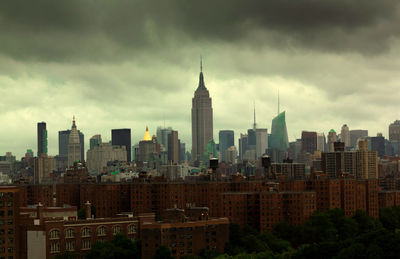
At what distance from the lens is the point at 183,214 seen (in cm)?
16150

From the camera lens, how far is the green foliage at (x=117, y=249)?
158625mm

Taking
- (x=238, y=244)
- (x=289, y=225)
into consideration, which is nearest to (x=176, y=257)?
(x=238, y=244)

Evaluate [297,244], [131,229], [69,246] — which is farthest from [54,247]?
[297,244]

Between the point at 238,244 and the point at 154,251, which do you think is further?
the point at 238,244

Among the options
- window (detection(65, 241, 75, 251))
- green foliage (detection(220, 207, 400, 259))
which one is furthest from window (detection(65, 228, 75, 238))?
green foliage (detection(220, 207, 400, 259))

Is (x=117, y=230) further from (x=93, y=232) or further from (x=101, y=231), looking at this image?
(x=93, y=232)

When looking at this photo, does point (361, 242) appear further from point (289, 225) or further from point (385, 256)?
point (289, 225)

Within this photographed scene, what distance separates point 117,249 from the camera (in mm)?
160000

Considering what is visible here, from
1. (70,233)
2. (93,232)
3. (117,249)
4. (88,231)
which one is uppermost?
(88,231)

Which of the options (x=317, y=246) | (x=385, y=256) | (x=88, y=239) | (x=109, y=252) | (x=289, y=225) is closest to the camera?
(x=385, y=256)

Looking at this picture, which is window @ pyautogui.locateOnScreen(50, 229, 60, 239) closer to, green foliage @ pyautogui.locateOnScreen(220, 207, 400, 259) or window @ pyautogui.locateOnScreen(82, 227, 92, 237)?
window @ pyautogui.locateOnScreen(82, 227, 92, 237)

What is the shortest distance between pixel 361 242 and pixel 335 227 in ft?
163

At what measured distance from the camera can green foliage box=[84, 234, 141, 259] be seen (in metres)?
159

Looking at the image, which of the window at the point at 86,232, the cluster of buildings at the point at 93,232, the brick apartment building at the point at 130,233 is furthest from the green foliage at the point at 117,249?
the window at the point at 86,232
